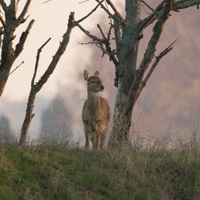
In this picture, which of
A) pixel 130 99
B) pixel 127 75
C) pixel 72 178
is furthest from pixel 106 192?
pixel 127 75

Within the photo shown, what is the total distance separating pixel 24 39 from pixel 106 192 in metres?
2.96

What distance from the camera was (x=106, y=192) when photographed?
10727 mm

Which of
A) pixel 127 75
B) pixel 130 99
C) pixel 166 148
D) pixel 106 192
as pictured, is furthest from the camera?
pixel 127 75

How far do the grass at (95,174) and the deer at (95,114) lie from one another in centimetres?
467

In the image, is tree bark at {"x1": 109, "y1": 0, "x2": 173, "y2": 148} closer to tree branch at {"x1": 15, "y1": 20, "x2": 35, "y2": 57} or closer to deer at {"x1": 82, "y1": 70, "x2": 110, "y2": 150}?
deer at {"x1": 82, "y1": 70, "x2": 110, "y2": 150}

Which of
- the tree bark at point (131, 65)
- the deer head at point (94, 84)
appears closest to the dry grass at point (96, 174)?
the tree bark at point (131, 65)

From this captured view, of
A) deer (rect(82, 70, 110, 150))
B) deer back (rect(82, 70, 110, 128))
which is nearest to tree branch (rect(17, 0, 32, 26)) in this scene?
deer (rect(82, 70, 110, 150))

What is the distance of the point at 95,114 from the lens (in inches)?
715

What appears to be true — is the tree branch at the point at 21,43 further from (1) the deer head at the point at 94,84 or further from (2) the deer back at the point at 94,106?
(1) the deer head at the point at 94,84

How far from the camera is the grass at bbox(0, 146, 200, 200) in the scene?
33.1 ft

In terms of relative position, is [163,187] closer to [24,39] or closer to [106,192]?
[106,192]

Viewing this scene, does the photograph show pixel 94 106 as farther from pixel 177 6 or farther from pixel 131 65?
pixel 177 6

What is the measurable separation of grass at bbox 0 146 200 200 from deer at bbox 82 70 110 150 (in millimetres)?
4668

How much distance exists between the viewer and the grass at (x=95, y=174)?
397 inches
